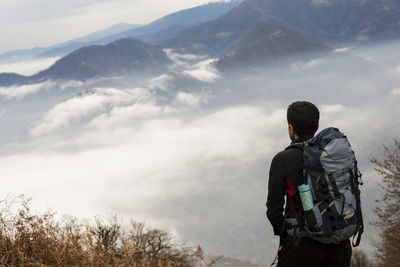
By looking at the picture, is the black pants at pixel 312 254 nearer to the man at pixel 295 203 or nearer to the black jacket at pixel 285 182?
the man at pixel 295 203

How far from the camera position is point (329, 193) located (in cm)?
354

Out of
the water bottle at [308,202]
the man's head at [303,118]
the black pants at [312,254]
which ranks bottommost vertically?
the black pants at [312,254]

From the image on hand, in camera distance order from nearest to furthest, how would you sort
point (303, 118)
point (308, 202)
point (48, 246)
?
point (308, 202)
point (303, 118)
point (48, 246)

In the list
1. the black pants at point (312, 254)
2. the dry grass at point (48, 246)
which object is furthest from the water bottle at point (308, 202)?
the dry grass at point (48, 246)

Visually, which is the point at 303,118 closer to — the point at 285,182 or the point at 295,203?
the point at 285,182

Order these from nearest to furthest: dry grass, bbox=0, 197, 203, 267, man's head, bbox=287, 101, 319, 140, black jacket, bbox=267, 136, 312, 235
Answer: black jacket, bbox=267, 136, 312, 235
man's head, bbox=287, 101, 319, 140
dry grass, bbox=0, 197, 203, 267

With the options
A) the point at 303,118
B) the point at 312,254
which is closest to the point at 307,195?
the point at 312,254

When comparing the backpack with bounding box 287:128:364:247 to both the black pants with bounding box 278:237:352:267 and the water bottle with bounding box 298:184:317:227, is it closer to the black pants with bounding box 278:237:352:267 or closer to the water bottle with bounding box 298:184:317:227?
the water bottle with bounding box 298:184:317:227

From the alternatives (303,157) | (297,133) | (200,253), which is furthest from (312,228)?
(200,253)

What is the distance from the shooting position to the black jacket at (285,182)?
3617mm

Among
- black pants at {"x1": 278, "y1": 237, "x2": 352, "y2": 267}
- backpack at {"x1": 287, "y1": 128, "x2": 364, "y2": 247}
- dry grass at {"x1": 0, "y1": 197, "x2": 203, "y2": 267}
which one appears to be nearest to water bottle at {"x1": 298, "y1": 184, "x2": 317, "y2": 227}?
backpack at {"x1": 287, "y1": 128, "x2": 364, "y2": 247}

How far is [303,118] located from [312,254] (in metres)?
1.44

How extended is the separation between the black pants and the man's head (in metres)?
1.15

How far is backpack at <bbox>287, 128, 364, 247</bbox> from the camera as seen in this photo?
138 inches
